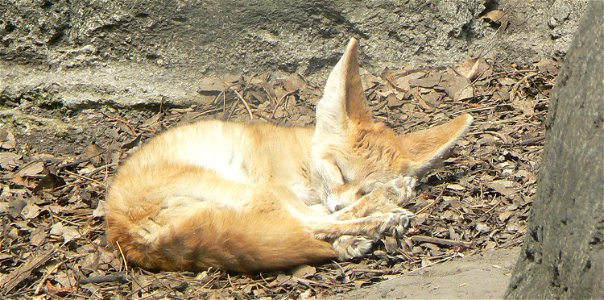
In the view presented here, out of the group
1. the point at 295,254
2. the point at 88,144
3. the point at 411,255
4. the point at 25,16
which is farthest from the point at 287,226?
the point at 25,16

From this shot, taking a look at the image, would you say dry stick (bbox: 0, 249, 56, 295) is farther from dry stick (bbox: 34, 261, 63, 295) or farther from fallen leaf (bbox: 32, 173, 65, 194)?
fallen leaf (bbox: 32, 173, 65, 194)

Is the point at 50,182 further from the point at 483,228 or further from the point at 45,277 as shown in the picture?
the point at 483,228

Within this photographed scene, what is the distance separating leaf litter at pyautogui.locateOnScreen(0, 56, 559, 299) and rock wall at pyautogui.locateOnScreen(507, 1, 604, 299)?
138 centimetres

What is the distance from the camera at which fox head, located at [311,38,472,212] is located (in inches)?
183

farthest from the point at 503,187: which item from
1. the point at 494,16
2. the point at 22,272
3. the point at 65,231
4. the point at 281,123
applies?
the point at 22,272

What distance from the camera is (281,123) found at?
19.0 ft

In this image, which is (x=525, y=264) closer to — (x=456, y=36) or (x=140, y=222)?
(x=140, y=222)

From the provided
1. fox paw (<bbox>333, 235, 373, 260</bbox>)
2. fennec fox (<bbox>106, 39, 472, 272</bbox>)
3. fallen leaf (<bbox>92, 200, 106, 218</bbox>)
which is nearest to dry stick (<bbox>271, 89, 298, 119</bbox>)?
fennec fox (<bbox>106, 39, 472, 272</bbox>)

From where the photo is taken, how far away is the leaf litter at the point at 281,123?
13.4 feet

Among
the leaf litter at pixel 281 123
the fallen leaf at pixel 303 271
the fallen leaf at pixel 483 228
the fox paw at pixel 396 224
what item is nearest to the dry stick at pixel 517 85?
the leaf litter at pixel 281 123

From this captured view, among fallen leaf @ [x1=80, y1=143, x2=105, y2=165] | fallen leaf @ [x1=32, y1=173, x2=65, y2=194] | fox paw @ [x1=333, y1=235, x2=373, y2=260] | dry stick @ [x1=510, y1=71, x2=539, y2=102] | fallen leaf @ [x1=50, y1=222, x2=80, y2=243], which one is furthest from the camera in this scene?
dry stick @ [x1=510, y1=71, x2=539, y2=102]

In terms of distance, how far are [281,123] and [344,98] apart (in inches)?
44.4

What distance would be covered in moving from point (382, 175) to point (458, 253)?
2.37 feet

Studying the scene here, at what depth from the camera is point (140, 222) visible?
4.00 m
